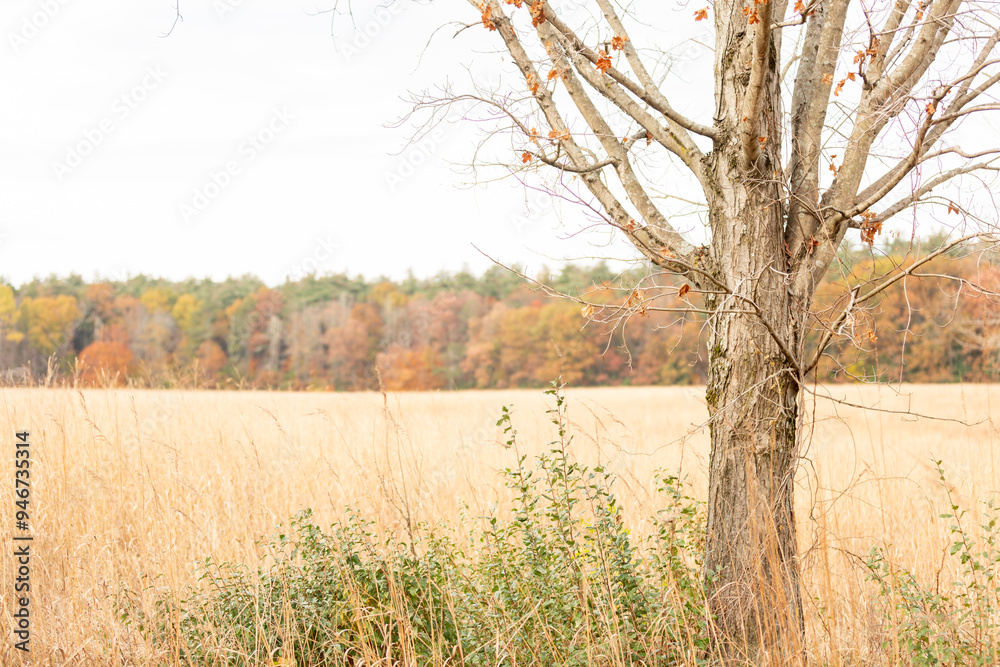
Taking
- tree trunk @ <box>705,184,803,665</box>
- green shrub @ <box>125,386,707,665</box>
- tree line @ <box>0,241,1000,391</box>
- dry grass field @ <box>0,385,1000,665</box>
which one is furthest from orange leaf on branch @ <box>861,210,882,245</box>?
tree line @ <box>0,241,1000,391</box>

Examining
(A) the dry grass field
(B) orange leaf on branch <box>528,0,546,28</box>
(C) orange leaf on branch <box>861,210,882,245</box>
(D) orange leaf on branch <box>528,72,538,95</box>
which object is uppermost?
(B) orange leaf on branch <box>528,0,546,28</box>

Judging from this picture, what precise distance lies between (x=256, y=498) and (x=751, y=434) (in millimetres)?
4012

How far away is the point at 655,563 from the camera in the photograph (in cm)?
312

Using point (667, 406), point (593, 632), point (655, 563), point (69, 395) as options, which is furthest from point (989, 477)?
point (667, 406)

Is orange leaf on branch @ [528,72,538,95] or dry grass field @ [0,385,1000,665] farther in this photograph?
dry grass field @ [0,385,1000,665]

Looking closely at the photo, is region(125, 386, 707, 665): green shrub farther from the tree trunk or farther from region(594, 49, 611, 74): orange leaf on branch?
region(594, 49, 611, 74): orange leaf on branch

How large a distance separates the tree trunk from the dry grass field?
0.14 meters

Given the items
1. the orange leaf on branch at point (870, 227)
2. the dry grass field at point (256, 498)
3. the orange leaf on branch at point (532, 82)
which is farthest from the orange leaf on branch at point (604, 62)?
the dry grass field at point (256, 498)

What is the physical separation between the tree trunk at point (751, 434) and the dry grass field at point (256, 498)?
144mm

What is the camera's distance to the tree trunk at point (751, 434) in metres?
2.62

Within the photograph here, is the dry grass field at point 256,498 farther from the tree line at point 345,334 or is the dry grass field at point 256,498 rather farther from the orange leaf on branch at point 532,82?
the tree line at point 345,334

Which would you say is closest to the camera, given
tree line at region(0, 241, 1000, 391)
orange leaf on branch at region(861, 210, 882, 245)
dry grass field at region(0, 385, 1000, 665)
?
orange leaf on branch at region(861, 210, 882, 245)

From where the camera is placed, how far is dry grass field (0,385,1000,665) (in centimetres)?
303

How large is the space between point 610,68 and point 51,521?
4496 mm
